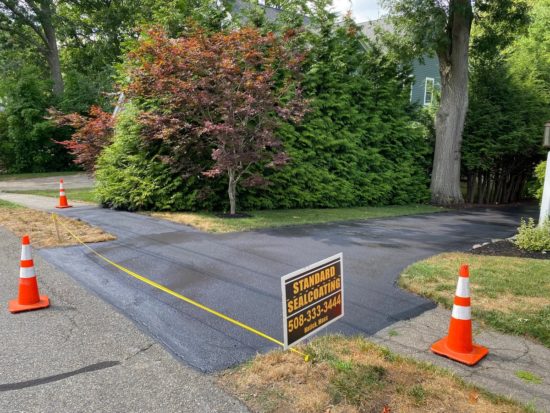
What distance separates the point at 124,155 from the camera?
435 inches

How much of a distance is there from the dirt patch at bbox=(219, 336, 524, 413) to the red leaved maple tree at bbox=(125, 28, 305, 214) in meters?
6.61

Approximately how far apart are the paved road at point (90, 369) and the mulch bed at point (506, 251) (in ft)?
19.5

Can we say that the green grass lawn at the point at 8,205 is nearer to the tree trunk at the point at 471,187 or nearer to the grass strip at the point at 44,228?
the grass strip at the point at 44,228

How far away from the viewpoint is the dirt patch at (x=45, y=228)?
297 inches

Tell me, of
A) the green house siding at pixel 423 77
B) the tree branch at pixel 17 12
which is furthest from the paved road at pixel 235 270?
the tree branch at pixel 17 12

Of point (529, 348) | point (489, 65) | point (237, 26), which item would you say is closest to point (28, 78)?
point (237, 26)

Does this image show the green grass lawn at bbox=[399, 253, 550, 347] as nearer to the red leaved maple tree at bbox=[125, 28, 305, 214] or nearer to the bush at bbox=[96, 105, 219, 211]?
the red leaved maple tree at bbox=[125, 28, 305, 214]

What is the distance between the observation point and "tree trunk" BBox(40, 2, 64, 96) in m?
27.1

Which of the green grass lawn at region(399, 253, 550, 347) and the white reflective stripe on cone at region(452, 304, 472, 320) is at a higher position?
the white reflective stripe on cone at region(452, 304, 472, 320)

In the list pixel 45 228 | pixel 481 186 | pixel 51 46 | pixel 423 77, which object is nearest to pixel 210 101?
pixel 45 228

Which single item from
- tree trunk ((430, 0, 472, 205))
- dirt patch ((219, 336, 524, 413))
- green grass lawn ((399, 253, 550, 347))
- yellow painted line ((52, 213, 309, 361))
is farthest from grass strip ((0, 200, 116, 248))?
tree trunk ((430, 0, 472, 205))

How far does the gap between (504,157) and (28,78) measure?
959 inches

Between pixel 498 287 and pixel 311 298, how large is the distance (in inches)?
123

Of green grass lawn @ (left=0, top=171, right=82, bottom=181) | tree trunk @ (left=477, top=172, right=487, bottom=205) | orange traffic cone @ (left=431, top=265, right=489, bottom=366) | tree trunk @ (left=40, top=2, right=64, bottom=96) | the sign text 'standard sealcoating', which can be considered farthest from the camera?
tree trunk @ (left=40, top=2, right=64, bottom=96)
